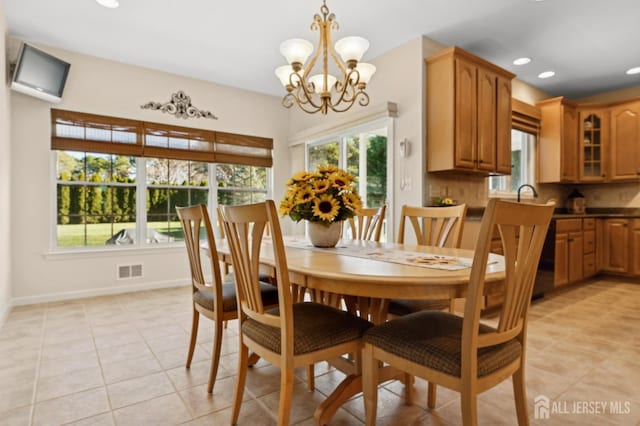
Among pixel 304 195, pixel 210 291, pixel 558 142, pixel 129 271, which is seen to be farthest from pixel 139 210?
pixel 558 142

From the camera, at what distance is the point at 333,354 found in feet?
4.72

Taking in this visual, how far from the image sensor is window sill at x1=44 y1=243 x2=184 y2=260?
376 cm

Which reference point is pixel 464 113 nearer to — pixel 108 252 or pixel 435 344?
pixel 435 344

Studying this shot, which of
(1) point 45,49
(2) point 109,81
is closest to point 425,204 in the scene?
(2) point 109,81

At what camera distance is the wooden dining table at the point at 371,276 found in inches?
47.6

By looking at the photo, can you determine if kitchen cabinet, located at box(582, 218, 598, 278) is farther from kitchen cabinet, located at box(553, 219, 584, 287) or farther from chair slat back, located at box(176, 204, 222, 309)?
chair slat back, located at box(176, 204, 222, 309)

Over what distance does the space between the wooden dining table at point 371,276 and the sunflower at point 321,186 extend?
13.3 inches

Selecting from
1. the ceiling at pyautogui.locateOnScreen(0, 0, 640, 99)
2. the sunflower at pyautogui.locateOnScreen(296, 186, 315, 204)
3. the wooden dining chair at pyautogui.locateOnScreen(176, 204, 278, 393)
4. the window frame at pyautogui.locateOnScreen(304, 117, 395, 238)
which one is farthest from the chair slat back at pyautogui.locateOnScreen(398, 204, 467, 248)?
the ceiling at pyautogui.locateOnScreen(0, 0, 640, 99)

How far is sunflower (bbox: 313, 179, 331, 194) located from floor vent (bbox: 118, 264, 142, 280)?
125 inches

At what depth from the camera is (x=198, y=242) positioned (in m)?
1.98

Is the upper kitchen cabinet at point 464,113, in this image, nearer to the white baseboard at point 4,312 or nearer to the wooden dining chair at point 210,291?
the wooden dining chair at point 210,291

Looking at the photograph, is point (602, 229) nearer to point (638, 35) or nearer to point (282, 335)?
point (638, 35)

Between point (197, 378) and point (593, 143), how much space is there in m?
5.80

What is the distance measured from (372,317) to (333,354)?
432mm
